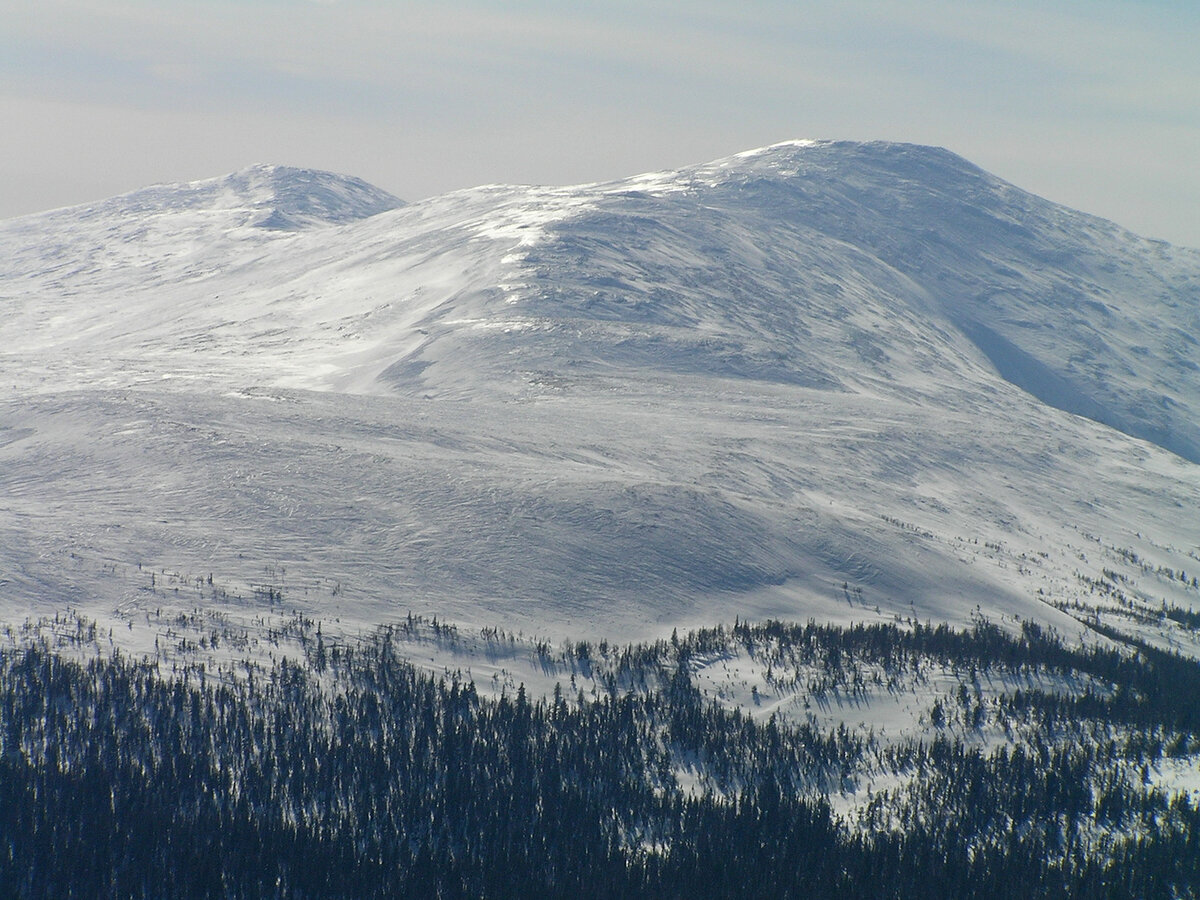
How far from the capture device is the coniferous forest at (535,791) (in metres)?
32.6

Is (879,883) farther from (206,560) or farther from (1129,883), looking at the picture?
(206,560)

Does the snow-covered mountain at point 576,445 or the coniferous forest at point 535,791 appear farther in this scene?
the snow-covered mountain at point 576,445

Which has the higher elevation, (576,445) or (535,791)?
(576,445)

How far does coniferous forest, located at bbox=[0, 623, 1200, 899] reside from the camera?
32.6 m

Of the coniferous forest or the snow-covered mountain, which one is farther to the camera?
the snow-covered mountain

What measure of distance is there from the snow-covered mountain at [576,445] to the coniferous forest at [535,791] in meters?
10.2

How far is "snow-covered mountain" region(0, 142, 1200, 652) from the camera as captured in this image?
5822 cm

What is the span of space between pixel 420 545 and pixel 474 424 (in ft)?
88.9

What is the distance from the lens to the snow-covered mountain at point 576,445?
58.2m

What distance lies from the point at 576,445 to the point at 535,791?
4878 centimetres

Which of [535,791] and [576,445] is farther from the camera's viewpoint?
[576,445]

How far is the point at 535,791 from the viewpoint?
36.8 m

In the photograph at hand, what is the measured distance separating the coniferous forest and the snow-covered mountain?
10.2 metres

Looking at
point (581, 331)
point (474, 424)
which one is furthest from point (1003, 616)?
point (581, 331)
